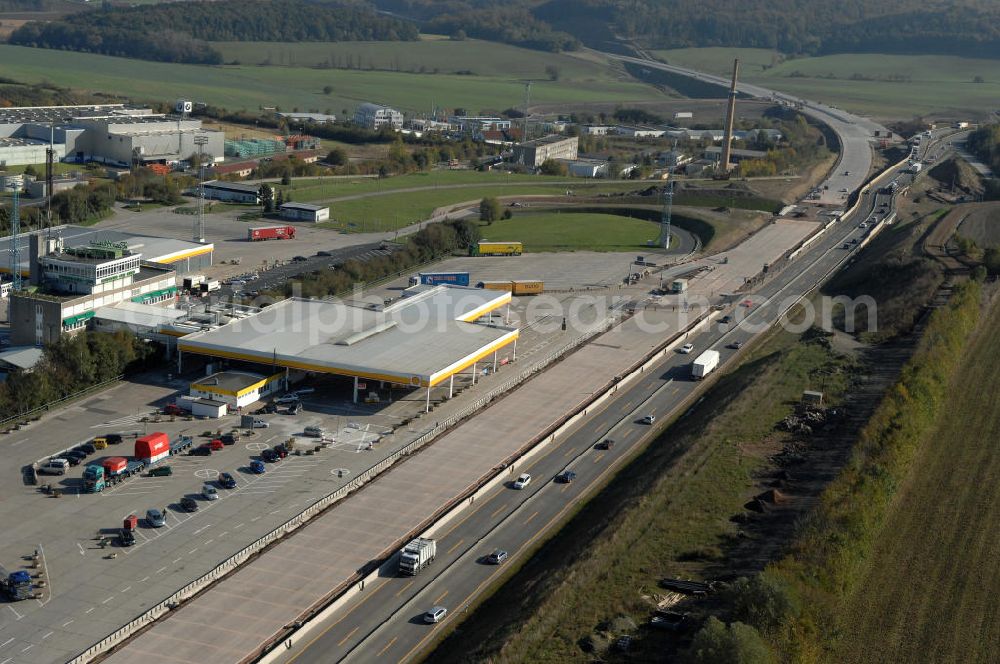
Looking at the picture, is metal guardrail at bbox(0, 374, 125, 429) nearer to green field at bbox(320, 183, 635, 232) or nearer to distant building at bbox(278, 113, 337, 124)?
green field at bbox(320, 183, 635, 232)

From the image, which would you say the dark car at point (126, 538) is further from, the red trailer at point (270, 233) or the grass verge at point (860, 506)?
the red trailer at point (270, 233)

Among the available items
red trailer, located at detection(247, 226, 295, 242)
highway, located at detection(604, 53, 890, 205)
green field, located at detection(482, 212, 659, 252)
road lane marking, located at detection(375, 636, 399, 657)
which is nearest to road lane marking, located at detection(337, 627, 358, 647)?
road lane marking, located at detection(375, 636, 399, 657)

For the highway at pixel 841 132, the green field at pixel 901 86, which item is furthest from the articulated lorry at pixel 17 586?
the green field at pixel 901 86

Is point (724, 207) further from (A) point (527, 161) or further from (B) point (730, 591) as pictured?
(B) point (730, 591)

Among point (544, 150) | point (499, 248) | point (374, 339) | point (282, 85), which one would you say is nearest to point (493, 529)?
point (374, 339)

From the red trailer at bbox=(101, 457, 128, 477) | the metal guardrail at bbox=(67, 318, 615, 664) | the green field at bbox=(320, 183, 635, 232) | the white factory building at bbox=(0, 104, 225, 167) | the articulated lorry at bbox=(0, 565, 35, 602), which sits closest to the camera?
the metal guardrail at bbox=(67, 318, 615, 664)

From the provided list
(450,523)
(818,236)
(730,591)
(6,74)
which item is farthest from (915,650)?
(6,74)
